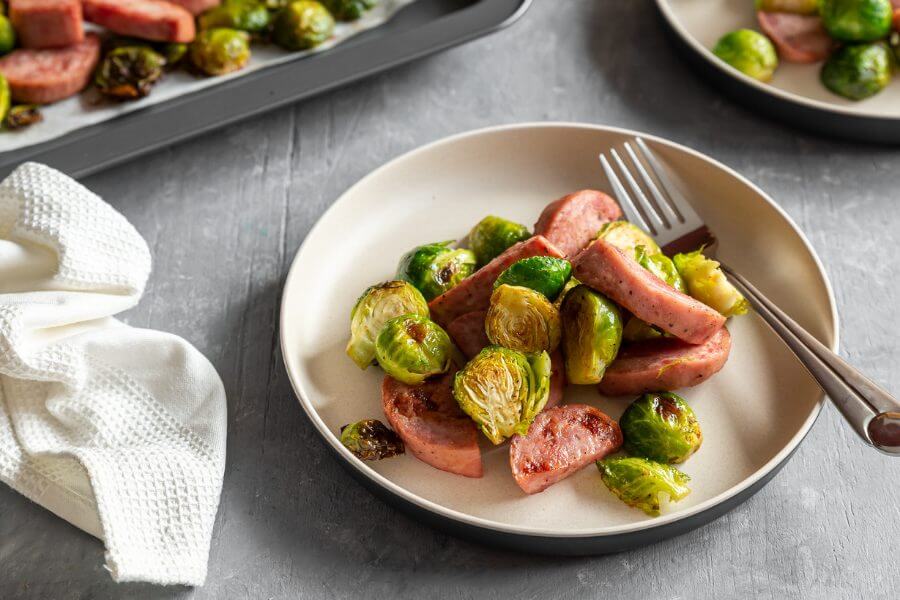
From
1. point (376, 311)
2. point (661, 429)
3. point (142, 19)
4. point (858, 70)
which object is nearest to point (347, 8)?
point (142, 19)

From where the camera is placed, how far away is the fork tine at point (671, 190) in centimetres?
306

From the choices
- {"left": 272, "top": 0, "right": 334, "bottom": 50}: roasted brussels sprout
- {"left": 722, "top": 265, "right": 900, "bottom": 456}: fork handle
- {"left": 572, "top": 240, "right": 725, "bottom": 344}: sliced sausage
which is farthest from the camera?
{"left": 272, "top": 0, "right": 334, "bottom": 50}: roasted brussels sprout

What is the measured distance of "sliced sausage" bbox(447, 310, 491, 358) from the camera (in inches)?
104

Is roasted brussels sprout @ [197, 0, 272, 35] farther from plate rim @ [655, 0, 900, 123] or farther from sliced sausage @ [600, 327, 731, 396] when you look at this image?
sliced sausage @ [600, 327, 731, 396]

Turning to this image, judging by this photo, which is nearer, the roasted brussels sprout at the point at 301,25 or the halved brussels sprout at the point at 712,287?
the halved brussels sprout at the point at 712,287

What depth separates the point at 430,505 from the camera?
2334mm

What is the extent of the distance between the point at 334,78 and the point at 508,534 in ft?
6.51

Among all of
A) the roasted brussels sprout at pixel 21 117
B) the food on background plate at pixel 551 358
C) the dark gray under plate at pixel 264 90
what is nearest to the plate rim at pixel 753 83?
the dark gray under plate at pixel 264 90

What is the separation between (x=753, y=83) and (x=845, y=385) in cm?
154

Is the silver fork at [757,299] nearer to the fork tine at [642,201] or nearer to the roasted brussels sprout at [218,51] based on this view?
the fork tine at [642,201]

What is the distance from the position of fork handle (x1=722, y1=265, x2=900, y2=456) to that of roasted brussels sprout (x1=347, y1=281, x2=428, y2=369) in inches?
39.9

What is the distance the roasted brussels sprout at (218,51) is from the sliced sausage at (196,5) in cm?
22

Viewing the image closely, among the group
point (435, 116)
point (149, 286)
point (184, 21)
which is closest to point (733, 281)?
point (435, 116)

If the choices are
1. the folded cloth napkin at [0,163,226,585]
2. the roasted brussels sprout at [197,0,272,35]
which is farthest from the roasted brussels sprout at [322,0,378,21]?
the folded cloth napkin at [0,163,226,585]
